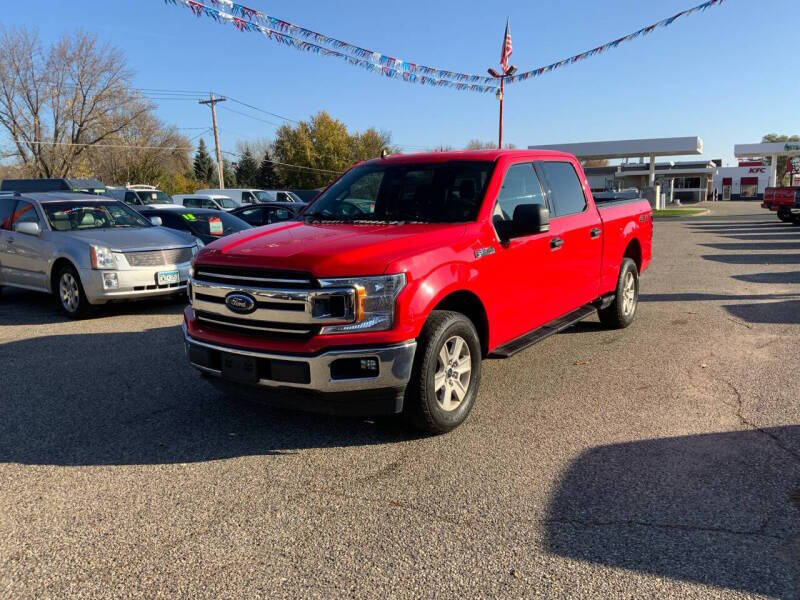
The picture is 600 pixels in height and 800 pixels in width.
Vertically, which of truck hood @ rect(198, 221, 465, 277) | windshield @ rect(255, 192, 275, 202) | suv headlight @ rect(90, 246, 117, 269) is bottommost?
suv headlight @ rect(90, 246, 117, 269)

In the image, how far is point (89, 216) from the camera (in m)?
9.26

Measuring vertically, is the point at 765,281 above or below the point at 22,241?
below

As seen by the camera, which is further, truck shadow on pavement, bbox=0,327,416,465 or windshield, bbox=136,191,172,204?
windshield, bbox=136,191,172,204

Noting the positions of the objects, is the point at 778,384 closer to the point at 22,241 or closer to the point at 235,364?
the point at 235,364

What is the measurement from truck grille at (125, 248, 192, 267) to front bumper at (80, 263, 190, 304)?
0.23ft

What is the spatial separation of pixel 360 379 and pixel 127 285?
5.66m

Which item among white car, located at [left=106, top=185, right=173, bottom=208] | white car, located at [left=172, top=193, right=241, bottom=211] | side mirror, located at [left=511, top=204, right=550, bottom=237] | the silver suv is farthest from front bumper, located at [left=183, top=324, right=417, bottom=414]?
white car, located at [left=106, top=185, right=173, bottom=208]

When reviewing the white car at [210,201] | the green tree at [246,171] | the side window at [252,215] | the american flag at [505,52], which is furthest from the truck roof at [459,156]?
the green tree at [246,171]

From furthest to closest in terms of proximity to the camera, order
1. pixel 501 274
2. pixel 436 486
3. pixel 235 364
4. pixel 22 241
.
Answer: pixel 22 241, pixel 501 274, pixel 235 364, pixel 436 486

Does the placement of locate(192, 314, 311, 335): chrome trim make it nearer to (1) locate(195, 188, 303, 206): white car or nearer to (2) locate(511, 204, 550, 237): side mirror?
(2) locate(511, 204, 550, 237): side mirror

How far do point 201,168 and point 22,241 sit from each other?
274 ft

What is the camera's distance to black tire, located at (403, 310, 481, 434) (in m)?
3.92

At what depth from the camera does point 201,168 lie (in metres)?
87.8

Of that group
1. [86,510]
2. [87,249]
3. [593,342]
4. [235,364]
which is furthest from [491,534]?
[87,249]
